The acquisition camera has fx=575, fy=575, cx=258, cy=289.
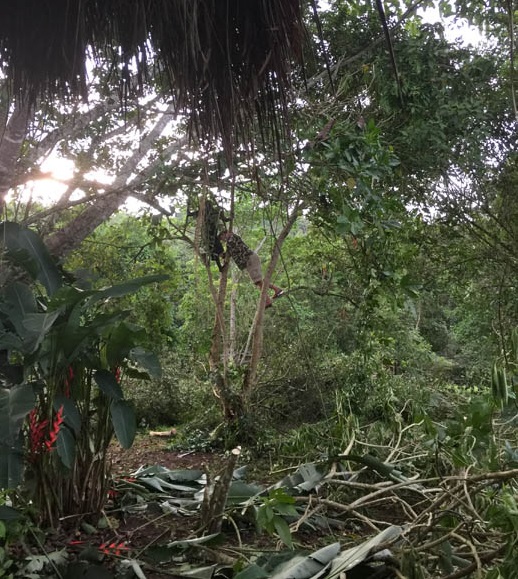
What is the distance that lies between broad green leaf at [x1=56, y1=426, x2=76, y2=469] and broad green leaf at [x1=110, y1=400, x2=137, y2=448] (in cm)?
22

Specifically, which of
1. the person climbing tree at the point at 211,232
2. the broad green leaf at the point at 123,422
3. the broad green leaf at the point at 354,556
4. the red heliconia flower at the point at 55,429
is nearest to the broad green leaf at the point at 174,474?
the broad green leaf at the point at 123,422

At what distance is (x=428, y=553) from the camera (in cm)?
192

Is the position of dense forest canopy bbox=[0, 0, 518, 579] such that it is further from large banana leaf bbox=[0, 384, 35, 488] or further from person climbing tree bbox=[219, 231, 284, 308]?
person climbing tree bbox=[219, 231, 284, 308]

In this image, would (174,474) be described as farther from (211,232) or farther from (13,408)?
(211,232)

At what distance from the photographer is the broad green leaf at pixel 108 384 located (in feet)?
8.73

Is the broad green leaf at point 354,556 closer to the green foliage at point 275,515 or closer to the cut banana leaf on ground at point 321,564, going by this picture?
the cut banana leaf on ground at point 321,564

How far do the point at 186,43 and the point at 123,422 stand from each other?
5.73 ft

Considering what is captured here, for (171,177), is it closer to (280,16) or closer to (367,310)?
(367,310)

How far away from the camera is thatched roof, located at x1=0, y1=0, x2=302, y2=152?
1.55m

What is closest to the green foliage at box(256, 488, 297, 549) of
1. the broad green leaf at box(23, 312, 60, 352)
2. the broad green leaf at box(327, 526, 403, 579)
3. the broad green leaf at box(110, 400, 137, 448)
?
the broad green leaf at box(327, 526, 403, 579)

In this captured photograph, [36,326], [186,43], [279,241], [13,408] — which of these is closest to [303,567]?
[13,408]


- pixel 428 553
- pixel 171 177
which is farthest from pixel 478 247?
pixel 428 553

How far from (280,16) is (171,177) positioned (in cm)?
261

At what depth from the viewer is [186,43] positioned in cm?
153
